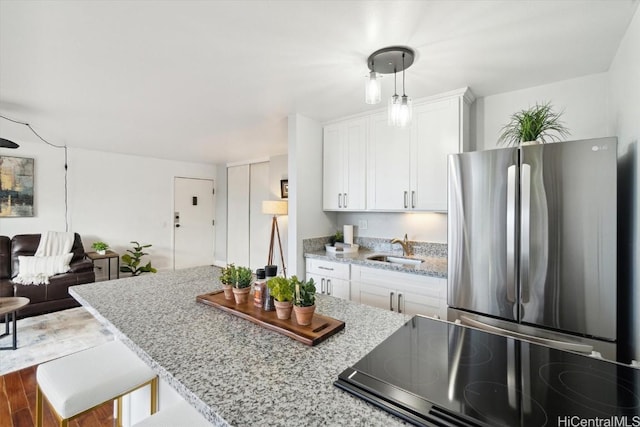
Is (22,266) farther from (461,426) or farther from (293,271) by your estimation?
(461,426)

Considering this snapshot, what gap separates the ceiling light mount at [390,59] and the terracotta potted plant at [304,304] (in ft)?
4.82

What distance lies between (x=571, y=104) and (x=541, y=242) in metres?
1.34

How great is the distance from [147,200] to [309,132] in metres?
3.96

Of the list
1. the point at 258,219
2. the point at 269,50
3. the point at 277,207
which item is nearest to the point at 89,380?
the point at 269,50

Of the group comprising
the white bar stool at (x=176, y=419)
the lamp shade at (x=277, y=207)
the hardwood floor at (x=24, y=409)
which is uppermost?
the lamp shade at (x=277, y=207)

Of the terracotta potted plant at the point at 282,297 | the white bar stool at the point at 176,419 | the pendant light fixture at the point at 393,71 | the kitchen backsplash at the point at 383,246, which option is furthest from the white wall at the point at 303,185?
the white bar stool at the point at 176,419

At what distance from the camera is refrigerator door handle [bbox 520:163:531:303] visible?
1.69 meters

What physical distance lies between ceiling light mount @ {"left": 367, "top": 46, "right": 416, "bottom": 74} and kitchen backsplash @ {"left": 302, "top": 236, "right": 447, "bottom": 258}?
1.68 metres

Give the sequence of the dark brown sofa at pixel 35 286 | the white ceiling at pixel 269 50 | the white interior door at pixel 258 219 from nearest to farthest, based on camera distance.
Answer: the white ceiling at pixel 269 50 → the dark brown sofa at pixel 35 286 → the white interior door at pixel 258 219

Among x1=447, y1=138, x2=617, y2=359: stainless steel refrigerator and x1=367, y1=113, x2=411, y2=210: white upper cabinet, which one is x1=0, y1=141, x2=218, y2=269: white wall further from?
x1=447, y1=138, x2=617, y2=359: stainless steel refrigerator

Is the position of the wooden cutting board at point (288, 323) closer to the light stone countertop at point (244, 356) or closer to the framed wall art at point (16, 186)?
the light stone countertop at point (244, 356)

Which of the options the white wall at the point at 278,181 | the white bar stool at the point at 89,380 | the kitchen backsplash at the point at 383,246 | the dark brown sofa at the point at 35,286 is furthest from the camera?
the white wall at the point at 278,181

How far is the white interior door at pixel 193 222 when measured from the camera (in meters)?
5.93

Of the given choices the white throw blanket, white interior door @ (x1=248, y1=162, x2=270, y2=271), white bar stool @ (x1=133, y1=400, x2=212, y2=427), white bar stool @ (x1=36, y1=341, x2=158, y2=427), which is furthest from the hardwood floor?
white interior door @ (x1=248, y1=162, x2=270, y2=271)
